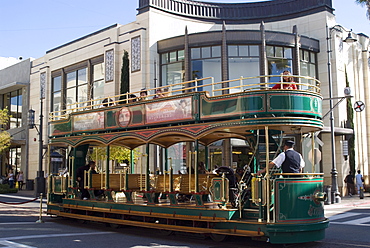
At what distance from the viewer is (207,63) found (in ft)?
83.3

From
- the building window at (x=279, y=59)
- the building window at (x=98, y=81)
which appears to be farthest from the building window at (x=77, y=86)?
the building window at (x=279, y=59)

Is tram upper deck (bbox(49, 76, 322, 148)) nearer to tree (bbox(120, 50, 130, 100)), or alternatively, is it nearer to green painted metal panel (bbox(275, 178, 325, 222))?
green painted metal panel (bbox(275, 178, 325, 222))

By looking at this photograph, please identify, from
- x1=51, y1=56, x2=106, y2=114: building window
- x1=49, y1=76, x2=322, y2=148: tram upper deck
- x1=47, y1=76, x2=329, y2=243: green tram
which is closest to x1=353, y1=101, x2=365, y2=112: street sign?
x1=47, y1=76, x2=329, y2=243: green tram

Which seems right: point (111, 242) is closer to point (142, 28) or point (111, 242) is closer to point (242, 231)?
point (242, 231)

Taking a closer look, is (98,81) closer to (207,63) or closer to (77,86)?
(77,86)

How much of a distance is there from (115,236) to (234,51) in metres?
15.8

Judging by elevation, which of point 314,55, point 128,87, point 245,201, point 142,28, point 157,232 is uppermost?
point 142,28

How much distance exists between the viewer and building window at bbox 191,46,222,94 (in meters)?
25.3

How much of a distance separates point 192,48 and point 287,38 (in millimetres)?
5559

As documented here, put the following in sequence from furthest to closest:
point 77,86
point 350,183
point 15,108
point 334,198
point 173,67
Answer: point 15,108 < point 77,86 < point 173,67 < point 350,183 < point 334,198

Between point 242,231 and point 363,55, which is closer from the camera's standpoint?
point 242,231

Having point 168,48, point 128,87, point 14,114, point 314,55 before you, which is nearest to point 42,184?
point 128,87

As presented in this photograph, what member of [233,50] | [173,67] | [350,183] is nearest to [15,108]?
[173,67]

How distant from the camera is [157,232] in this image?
12.8 metres
